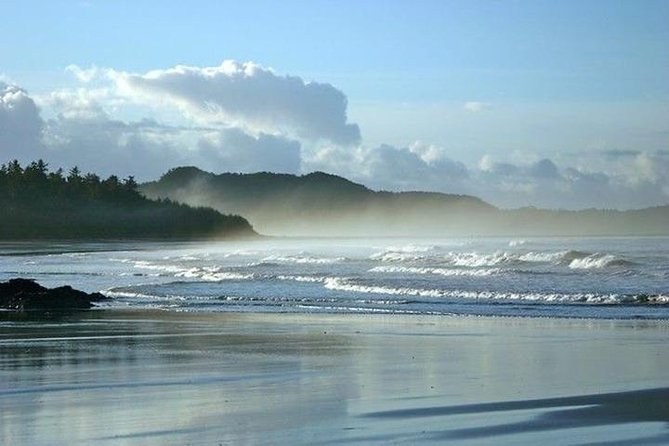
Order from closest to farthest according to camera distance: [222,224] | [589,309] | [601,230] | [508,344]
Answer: [508,344]
[589,309]
[601,230]
[222,224]

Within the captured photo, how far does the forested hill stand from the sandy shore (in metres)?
130

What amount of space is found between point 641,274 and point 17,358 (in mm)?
28582

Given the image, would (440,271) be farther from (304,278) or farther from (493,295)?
(493,295)

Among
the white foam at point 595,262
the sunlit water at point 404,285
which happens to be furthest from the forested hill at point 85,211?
the white foam at point 595,262

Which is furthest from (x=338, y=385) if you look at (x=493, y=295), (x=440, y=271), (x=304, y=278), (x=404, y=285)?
(x=440, y=271)

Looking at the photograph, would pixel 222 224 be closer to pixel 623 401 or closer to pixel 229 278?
pixel 229 278

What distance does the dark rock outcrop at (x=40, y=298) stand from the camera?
30.2m

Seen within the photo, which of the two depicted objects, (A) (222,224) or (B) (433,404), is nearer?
(B) (433,404)

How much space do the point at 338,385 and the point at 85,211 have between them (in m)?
150

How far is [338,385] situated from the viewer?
1425cm

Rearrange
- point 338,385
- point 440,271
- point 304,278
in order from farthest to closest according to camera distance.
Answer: point 440,271 < point 304,278 < point 338,385

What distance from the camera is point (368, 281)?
1559 inches

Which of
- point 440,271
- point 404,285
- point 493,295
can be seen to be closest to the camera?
point 493,295

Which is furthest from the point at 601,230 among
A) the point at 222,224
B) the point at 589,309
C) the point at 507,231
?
the point at 589,309
